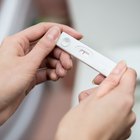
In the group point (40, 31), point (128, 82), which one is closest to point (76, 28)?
point (40, 31)

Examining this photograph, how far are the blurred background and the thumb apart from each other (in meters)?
0.16

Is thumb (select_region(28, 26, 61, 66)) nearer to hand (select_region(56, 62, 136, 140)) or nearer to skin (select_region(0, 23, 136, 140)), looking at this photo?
skin (select_region(0, 23, 136, 140))

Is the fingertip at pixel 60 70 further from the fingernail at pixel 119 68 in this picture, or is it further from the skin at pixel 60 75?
the fingernail at pixel 119 68

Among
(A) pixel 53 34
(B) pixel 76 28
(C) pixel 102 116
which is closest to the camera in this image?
(C) pixel 102 116

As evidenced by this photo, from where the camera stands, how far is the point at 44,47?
20.5 inches

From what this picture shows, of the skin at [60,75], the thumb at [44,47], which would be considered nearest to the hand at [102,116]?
the skin at [60,75]

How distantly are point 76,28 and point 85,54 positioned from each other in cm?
24

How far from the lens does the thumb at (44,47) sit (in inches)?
20.3

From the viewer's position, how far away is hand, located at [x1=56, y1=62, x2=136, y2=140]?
0.42 m

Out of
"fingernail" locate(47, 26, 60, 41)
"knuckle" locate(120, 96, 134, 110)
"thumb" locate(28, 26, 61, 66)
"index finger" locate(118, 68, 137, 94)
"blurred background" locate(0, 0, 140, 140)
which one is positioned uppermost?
"fingernail" locate(47, 26, 60, 41)

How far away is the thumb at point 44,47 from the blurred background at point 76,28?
16cm

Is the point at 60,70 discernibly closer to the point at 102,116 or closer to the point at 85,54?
the point at 85,54

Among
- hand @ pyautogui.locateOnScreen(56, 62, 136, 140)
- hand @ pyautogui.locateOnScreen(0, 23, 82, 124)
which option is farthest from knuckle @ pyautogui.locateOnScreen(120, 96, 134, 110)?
hand @ pyautogui.locateOnScreen(0, 23, 82, 124)

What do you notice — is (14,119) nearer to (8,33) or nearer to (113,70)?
(8,33)
